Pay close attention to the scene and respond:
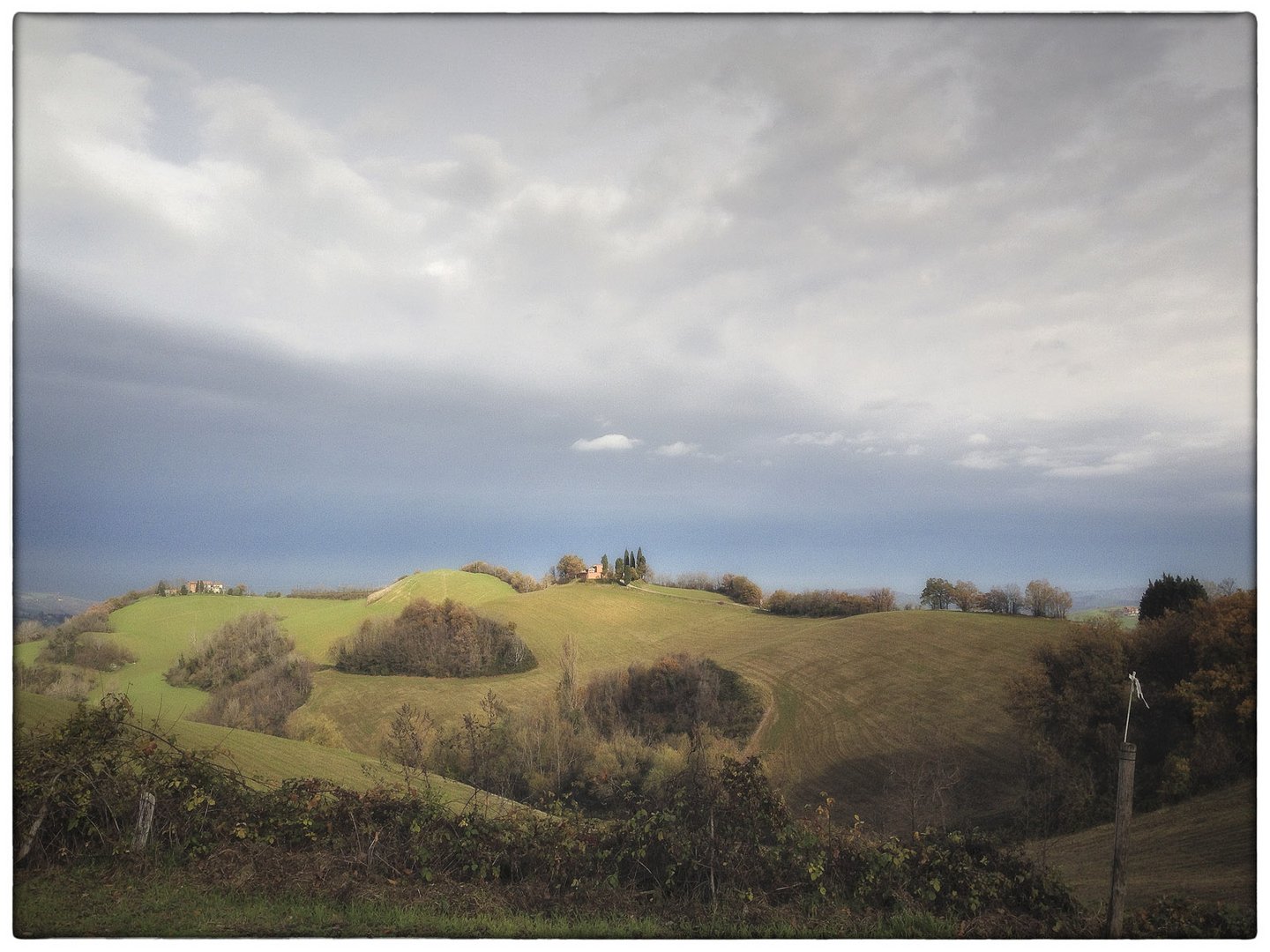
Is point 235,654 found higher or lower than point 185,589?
lower

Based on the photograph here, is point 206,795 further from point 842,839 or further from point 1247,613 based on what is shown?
point 1247,613

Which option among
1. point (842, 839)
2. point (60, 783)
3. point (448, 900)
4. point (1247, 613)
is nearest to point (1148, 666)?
point (1247, 613)

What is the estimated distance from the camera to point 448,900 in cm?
523

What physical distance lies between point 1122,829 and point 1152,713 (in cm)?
101

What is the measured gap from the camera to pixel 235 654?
677 cm

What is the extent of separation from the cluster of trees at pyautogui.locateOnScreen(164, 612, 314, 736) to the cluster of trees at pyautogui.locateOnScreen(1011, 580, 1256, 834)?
6121 mm

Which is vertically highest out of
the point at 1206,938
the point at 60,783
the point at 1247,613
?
the point at 1247,613

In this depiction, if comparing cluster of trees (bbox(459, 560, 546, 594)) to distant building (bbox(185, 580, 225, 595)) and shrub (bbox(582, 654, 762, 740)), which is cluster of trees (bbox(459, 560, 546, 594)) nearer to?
shrub (bbox(582, 654, 762, 740))

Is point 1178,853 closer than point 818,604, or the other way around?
point 1178,853

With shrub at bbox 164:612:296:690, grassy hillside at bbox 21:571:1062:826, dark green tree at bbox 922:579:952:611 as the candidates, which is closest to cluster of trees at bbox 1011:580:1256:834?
grassy hillside at bbox 21:571:1062:826

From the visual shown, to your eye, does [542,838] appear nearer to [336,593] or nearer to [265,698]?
[265,698]

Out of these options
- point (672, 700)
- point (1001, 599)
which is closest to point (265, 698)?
point (672, 700)

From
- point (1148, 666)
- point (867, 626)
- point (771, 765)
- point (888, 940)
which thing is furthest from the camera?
point (867, 626)

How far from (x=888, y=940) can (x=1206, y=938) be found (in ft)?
7.23
